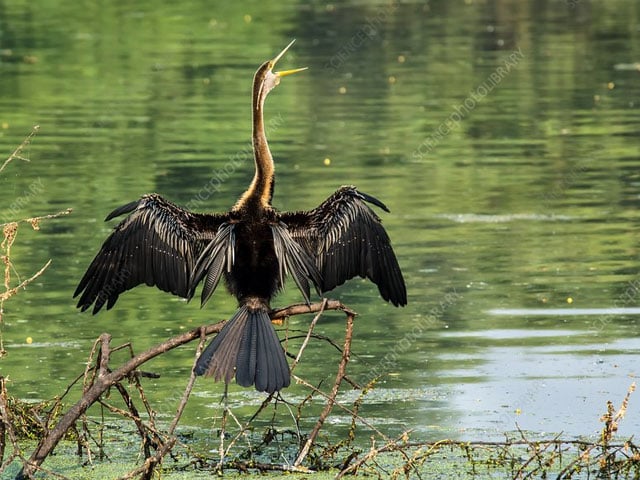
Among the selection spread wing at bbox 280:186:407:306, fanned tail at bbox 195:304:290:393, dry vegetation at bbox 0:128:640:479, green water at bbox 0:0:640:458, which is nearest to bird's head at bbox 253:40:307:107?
spread wing at bbox 280:186:407:306

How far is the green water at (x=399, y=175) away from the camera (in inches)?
344

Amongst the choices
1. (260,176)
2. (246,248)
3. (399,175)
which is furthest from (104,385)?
(399,175)

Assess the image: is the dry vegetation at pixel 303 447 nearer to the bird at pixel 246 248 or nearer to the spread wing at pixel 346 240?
the bird at pixel 246 248

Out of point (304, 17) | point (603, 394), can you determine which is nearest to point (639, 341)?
point (603, 394)

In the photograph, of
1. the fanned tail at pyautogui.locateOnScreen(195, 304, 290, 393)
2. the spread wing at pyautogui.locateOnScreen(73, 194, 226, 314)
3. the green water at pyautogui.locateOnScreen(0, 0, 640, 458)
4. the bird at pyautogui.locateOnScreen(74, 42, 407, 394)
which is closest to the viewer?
the fanned tail at pyautogui.locateOnScreen(195, 304, 290, 393)

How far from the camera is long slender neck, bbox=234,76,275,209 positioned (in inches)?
286

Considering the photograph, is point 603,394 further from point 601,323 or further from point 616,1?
point 616,1

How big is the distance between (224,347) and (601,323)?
150 inches

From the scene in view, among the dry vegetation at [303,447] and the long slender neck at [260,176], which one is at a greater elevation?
the long slender neck at [260,176]

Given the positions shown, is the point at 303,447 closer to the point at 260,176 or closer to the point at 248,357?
the point at 248,357

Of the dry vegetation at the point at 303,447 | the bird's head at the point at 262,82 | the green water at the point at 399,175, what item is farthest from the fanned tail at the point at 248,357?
the bird's head at the point at 262,82

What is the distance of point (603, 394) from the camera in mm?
8219

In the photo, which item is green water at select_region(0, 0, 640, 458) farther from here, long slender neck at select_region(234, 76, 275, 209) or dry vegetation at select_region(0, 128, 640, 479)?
long slender neck at select_region(234, 76, 275, 209)

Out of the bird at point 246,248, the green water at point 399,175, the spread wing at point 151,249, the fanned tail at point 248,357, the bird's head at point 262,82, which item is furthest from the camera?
the green water at point 399,175
